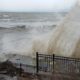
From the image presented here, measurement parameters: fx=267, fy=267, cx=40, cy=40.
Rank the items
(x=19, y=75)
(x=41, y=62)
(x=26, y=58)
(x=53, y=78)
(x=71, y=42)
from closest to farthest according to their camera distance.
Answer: (x=53, y=78) < (x=19, y=75) < (x=41, y=62) < (x=26, y=58) < (x=71, y=42)

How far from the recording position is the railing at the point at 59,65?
37.0ft

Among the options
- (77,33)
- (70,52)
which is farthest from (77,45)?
(77,33)

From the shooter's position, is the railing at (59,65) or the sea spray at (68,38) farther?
the sea spray at (68,38)

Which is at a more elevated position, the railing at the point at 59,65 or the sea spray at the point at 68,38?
the sea spray at the point at 68,38

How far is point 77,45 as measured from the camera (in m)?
16.4

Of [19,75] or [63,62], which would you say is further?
[63,62]

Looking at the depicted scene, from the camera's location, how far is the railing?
37.0ft

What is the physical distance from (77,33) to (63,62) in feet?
24.9

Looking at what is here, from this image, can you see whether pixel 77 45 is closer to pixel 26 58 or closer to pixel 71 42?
pixel 71 42

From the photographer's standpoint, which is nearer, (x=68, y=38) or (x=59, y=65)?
(x=59, y=65)

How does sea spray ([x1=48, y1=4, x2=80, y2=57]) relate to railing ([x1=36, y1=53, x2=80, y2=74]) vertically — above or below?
above

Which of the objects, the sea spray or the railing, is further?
the sea spray

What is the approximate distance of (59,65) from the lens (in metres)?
12.0

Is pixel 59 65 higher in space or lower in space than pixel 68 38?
lower
